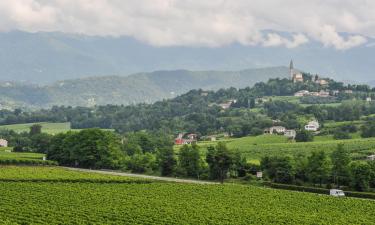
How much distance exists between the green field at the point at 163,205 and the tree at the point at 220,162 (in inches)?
524

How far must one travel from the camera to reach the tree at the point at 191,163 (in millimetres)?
95375

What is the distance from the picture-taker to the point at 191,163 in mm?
95562

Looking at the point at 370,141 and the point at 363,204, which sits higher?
the point at 370,141

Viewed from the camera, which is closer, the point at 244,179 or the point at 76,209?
the point at 76,209

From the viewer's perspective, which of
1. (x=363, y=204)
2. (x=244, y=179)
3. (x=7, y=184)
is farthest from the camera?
(x=244, y=179)

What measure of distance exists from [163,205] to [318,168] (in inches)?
1206

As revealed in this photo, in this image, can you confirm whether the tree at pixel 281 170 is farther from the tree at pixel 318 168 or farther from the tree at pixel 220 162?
the tree at pixel 220 162

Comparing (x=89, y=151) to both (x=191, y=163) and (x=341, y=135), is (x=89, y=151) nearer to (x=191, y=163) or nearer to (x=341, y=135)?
(x=191, y=163)

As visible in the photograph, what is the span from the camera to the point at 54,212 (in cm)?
5284

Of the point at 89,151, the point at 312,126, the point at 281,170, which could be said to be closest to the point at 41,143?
the point at 89,151

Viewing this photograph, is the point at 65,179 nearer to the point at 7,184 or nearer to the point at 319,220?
the point at 7,184

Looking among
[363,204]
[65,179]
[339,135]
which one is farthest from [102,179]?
[339,135]

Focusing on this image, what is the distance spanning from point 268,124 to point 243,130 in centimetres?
817

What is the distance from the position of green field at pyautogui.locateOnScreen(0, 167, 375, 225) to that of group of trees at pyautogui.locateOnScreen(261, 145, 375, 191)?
10393 millimetres
